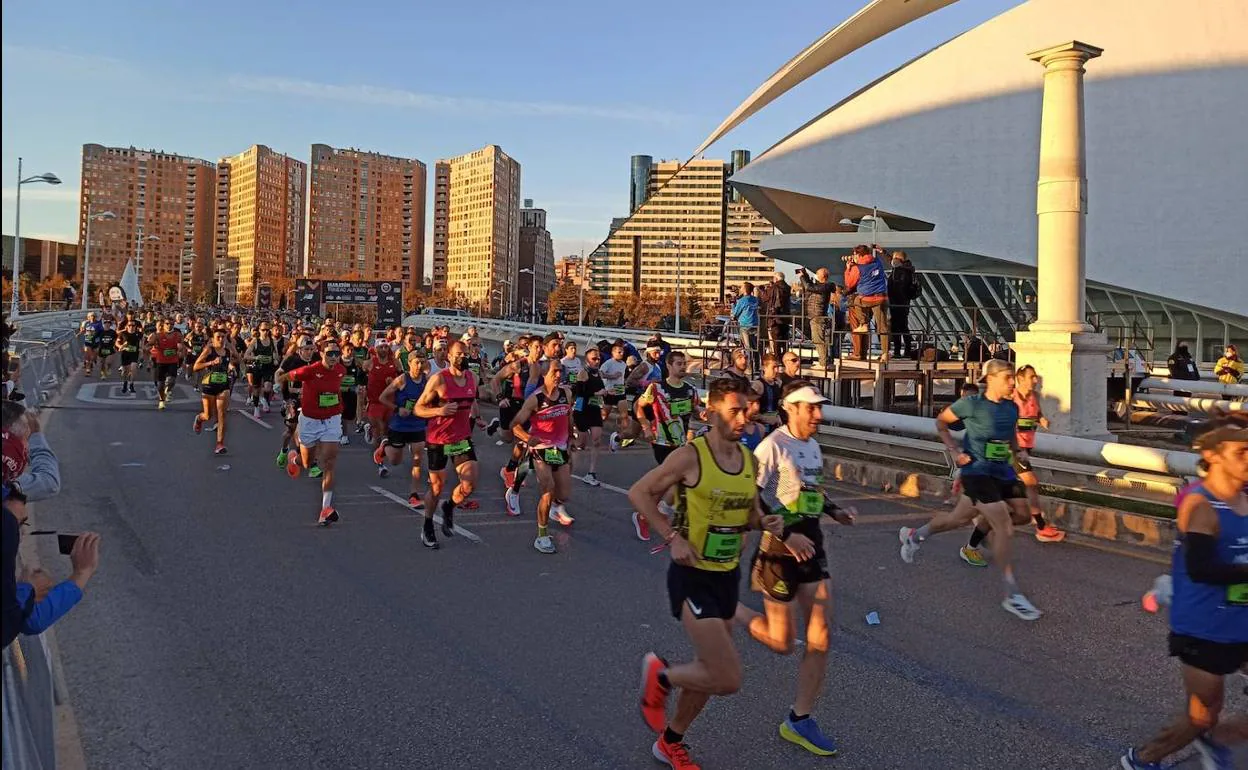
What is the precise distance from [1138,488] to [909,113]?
107 ft

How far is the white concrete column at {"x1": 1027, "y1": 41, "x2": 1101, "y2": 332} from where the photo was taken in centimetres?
1348

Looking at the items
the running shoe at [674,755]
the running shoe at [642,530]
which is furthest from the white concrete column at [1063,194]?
the running shoe at [674,755]

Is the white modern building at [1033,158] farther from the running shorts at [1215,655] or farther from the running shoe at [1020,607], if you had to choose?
the running shorts at [1215,655]

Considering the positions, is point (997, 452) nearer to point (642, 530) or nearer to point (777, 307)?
point (642, 530)

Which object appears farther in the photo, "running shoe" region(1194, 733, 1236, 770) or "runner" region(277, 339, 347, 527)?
"runner" region(277, 339, 347, 527)

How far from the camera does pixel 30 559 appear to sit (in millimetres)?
7051

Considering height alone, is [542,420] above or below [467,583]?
above

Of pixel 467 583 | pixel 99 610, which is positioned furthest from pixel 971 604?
pixel 99 610

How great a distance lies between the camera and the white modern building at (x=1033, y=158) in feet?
112

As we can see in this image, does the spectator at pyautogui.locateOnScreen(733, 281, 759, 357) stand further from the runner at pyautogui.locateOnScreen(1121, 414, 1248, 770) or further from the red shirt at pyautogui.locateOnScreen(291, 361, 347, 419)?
the runner at pyautogui.locateOnScreen(1121, 414, 1248, 770)

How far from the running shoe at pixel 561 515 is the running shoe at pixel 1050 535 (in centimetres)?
478

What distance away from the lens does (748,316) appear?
18000 mm

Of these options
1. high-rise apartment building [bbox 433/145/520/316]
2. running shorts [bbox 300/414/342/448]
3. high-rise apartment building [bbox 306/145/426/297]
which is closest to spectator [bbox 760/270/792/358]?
running shorts [bbox 300/414/342/448]

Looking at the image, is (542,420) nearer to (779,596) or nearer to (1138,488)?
(779,596)
